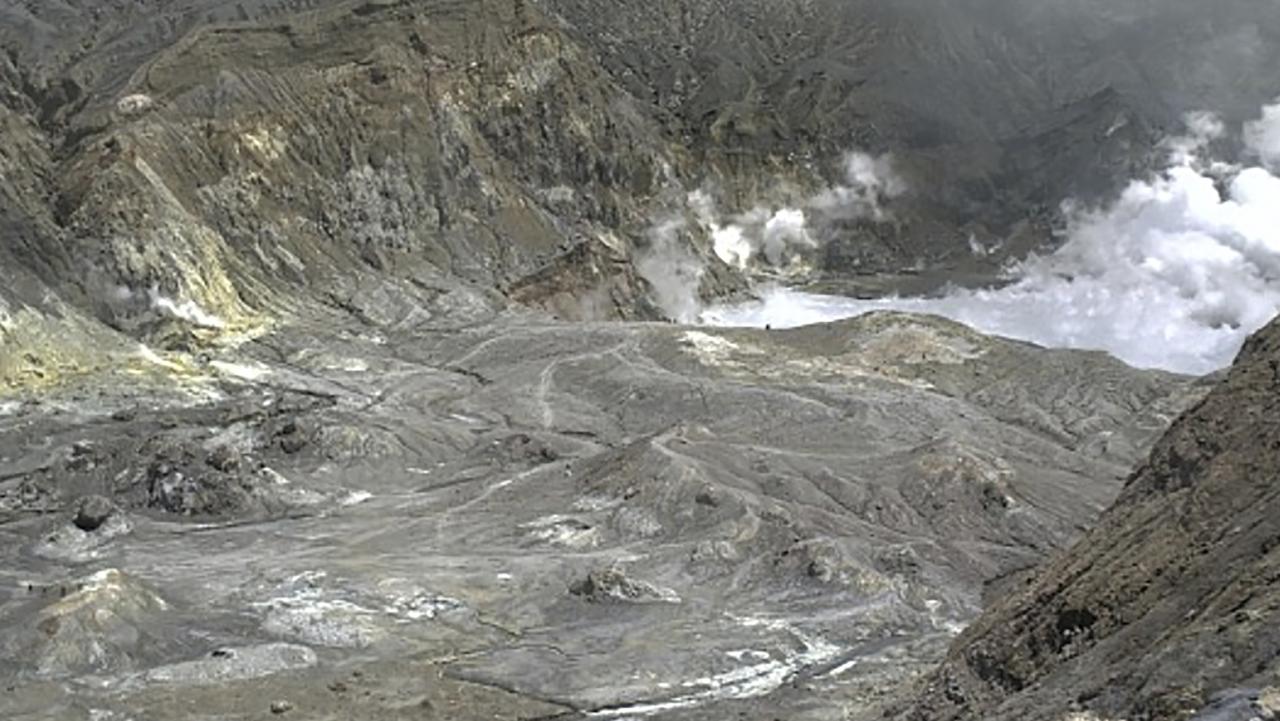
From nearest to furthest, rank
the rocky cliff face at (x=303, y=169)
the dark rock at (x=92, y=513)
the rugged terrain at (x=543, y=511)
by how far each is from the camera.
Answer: the rugged terrain at (x=543, y=511) → the dark rock at (x=92, y=513) → the rocky cliff face at (x=303, y=169)

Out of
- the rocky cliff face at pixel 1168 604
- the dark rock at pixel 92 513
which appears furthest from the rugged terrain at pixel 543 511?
the rocky cliff face at pixel 1168 604

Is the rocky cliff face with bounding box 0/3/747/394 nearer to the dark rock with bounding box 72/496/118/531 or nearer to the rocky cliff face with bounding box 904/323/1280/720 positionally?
the dark rock with bounding box 72/496/118/531

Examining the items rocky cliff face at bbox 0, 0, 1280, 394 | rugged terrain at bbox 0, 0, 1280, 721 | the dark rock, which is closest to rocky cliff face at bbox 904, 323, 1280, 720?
rugged terrain at bbox 0, 0, 1280, 721

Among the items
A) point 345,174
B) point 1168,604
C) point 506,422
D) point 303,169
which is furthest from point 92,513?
point 345,174

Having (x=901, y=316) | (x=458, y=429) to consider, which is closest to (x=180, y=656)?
(x=458, y=429)

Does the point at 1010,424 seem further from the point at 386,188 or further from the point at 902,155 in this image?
the point at 902,155

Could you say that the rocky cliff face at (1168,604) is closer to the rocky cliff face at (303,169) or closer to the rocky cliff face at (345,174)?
the rocky cliff face at (345,174)

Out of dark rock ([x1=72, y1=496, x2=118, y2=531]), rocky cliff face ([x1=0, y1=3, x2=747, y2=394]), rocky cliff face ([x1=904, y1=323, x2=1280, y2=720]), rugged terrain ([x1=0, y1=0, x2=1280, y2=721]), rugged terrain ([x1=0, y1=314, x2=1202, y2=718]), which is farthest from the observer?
rocky cliff face ([x1=0, y1=3, x2=747, y2=394])
